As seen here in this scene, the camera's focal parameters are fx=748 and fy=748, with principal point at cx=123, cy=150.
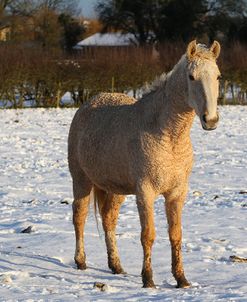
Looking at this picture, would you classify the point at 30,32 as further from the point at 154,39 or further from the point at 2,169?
the point at 2,169

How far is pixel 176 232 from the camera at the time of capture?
6492 mm

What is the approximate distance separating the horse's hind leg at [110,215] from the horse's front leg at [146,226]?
0.79m

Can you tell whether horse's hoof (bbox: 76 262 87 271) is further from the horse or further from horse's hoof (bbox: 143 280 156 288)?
horse's hoof (bbox: 143 280 156 288)

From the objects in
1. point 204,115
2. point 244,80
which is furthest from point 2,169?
point 244,80

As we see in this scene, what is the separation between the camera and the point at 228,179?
1200 cm

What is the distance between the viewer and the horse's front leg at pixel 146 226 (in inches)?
243

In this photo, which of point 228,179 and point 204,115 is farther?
point 228,179

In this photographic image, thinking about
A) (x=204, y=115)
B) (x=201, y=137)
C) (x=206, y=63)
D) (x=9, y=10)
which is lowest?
(x=201, y=137)

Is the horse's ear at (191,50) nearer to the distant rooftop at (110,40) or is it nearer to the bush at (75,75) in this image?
the bush at (75,75)

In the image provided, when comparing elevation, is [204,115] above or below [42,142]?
above

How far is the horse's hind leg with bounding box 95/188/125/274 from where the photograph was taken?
23.5 ft

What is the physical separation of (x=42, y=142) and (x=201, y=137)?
3.97 metres

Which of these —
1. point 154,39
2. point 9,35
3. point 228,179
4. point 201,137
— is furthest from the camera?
point 9,35

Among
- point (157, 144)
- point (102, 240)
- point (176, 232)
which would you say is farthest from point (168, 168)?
point (102, 240)
